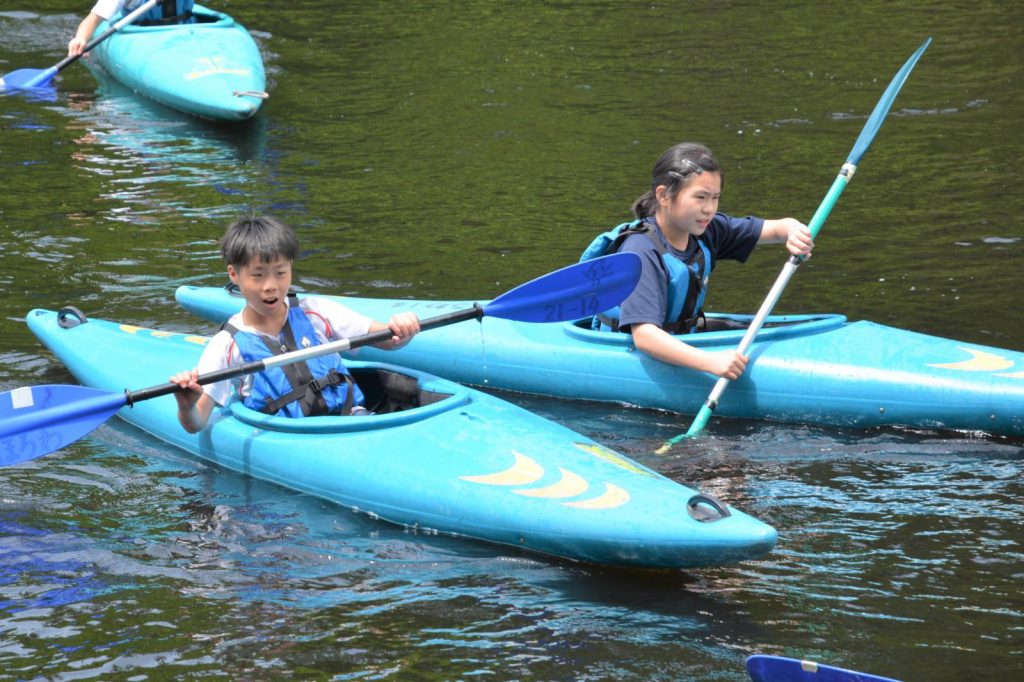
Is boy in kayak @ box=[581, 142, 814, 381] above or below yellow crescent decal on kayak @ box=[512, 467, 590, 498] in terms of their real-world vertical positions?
above

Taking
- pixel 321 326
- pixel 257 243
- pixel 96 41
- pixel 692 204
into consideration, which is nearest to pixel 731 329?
pixel 692 204

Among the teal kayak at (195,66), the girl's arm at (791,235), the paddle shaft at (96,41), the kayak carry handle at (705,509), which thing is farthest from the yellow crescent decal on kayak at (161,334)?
the paddle shaft at (96,41)

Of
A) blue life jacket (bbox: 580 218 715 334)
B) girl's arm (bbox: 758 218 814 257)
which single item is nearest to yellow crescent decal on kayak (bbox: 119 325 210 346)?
blue life jacket (bbox: 580 218 715 334)

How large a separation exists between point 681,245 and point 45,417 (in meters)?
2.13

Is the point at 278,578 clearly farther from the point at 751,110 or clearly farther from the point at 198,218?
the point at 751,110

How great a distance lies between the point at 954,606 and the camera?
3.54 m

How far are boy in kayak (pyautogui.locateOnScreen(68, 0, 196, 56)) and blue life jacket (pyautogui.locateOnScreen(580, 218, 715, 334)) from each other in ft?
17.3

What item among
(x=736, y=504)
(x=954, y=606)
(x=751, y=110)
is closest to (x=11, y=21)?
(x=751, y=110)

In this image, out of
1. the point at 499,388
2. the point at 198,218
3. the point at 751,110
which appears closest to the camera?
the point at 499,388

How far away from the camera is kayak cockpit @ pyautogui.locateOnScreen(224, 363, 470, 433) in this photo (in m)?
4.10

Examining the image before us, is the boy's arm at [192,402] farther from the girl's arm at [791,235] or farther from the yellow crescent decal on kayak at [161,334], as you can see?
the girl's arm at [791,235]

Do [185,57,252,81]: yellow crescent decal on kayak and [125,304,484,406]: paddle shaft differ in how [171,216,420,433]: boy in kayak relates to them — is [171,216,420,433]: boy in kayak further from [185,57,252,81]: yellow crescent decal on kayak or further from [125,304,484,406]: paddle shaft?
[185,57,252,81]: yellow crescent decal on kayak

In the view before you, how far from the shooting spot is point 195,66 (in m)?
8.85

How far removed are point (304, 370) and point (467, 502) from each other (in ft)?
2.36
